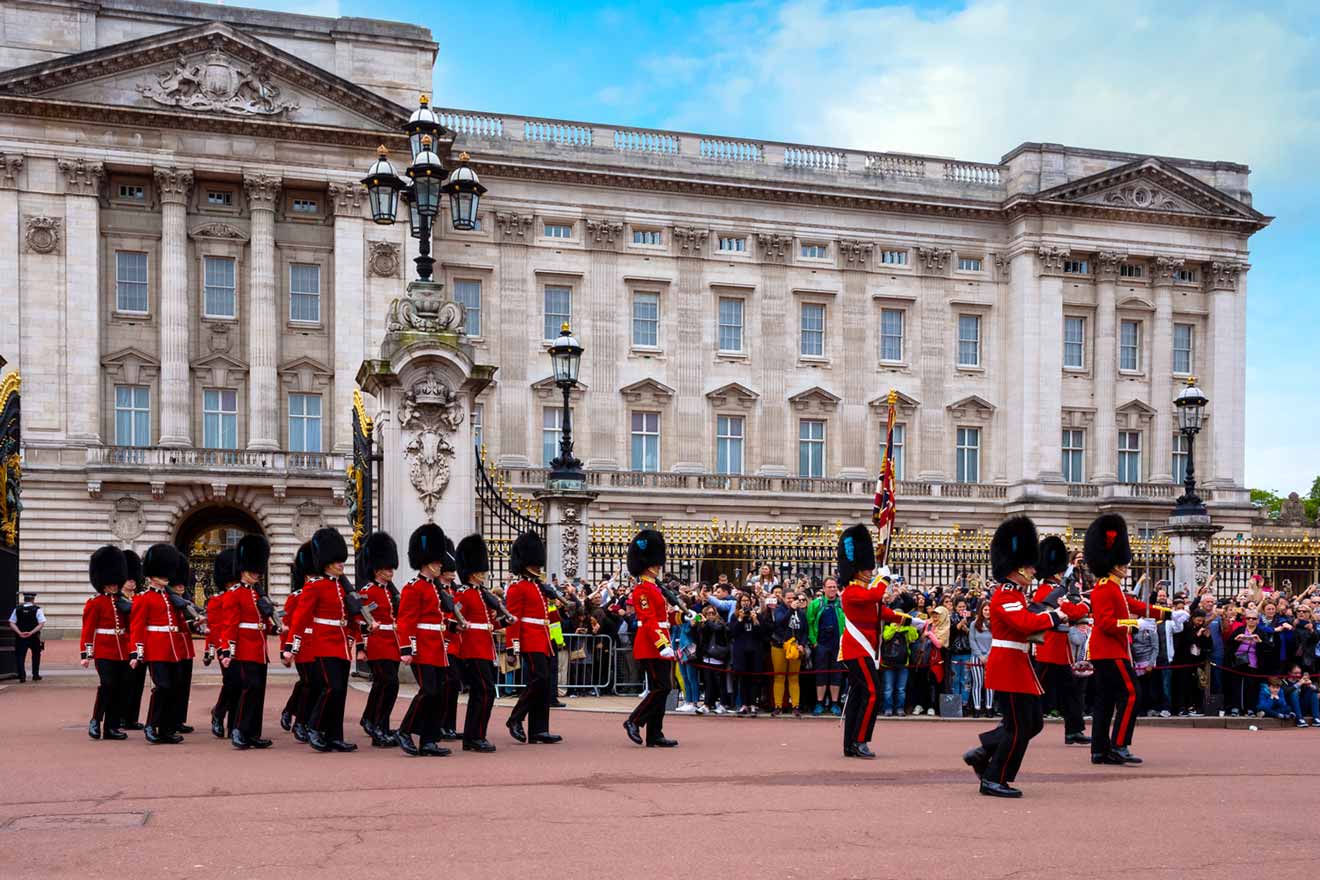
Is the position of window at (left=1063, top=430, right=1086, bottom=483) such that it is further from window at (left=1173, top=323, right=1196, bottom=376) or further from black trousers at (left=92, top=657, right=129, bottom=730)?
black trousers at (left=92, top=657, right=129, bottom=730)

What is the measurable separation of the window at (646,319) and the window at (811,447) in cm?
572

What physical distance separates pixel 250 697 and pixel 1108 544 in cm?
780

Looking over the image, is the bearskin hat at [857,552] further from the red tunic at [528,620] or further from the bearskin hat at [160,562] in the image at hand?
the bearskin hat at [160,562]

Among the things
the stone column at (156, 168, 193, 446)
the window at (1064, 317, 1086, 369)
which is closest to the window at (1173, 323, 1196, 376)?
the window at (1064, 317, 1086, 369)

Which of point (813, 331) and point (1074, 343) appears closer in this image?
point (813, 331)

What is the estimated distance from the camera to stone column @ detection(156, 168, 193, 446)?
4375cm

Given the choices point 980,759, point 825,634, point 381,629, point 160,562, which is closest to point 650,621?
point 381,629

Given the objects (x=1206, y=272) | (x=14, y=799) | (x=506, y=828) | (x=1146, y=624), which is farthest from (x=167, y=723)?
(x=1206, y=272)

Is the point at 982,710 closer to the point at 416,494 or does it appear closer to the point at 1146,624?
the point at 1146,624

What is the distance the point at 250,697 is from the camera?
14086 mm

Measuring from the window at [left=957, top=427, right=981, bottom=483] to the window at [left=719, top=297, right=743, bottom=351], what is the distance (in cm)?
856

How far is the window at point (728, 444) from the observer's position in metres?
50.5

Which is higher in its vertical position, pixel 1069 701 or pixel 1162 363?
pixel 1162 363

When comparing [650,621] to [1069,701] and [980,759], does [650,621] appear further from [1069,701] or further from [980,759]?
[1069,701]
